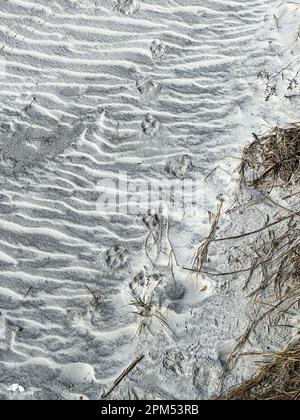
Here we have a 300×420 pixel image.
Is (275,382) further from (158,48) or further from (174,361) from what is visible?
(158,48)

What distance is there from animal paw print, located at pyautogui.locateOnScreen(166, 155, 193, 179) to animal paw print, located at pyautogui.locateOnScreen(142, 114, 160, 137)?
267 mm

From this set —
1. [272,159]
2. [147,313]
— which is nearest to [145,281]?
[147,313]

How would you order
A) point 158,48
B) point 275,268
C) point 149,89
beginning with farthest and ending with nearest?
point 158,48 → point 149,89 → point 275,268

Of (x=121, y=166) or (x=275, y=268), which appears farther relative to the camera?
(x=121, y=166)

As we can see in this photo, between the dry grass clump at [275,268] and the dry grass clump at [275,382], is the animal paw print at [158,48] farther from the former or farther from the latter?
the dry grass clump at [275,382]

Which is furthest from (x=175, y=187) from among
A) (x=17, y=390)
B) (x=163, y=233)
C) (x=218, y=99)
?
(x=17, y=390)

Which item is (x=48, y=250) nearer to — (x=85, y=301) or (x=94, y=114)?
(x=85, y=301)

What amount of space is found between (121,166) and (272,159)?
1099 mm

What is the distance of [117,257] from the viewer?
444 cm

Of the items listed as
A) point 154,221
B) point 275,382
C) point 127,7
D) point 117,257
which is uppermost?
point 127,7

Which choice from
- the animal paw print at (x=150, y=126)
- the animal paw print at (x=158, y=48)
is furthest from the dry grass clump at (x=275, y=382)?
the animal paw print at (x=158, y=48)

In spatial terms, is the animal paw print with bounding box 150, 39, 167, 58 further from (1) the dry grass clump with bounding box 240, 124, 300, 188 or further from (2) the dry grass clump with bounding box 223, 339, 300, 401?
(2) the dry grass clump with bounding box 223, 339, 300, 401

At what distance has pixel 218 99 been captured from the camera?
4.81m
